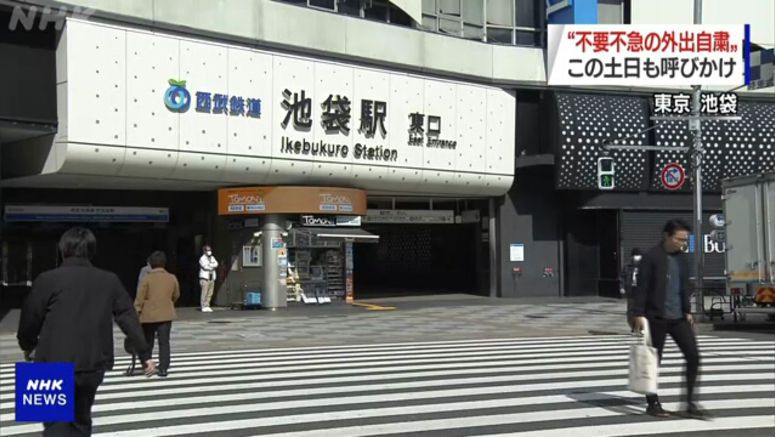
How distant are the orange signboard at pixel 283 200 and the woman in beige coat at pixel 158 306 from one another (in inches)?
515

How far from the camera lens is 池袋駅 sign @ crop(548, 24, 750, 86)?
87.5 ft

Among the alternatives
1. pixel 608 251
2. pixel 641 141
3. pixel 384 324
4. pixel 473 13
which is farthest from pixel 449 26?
pixel 384 324

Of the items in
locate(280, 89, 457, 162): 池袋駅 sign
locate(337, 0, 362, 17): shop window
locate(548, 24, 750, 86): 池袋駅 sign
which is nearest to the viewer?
locate(280, 89, 457, 162): 池袋駅 sign

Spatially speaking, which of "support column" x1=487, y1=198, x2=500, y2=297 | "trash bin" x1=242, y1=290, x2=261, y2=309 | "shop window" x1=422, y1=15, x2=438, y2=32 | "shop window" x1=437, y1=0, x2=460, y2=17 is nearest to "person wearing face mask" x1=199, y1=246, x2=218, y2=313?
"trash bin" x1=242, y1=290, x2=261, y2=309

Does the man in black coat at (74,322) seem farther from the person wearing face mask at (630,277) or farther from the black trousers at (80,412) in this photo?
the person wearing face mask at (630,277)

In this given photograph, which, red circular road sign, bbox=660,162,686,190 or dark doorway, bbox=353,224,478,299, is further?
dark doorway, bbox=353,224,478,299

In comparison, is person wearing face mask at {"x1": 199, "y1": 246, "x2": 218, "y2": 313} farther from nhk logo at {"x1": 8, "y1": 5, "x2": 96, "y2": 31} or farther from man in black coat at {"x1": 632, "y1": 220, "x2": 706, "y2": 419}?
man in black coat at {"x1": 632, "y1": 220, "x2": 706, "y2": 419}

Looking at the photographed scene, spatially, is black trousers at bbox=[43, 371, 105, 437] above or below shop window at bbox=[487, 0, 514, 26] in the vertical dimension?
below

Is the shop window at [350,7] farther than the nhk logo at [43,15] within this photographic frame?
Yes

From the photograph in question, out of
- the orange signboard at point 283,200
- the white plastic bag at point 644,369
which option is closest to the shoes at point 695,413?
the white plastic bag at point 644,369

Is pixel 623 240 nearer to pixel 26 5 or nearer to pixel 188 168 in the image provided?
pixel 188 168

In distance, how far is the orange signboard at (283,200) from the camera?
2465 centimetres

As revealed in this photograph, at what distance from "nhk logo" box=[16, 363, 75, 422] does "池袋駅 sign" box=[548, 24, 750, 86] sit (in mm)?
24457

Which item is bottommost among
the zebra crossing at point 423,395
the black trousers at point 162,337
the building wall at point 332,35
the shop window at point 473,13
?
the zebra crossing at point 423,395
